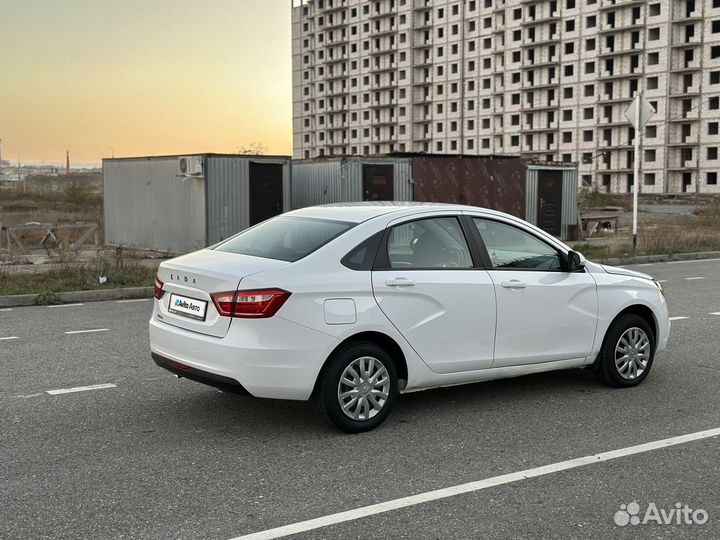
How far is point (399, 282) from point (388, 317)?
0.27 meters

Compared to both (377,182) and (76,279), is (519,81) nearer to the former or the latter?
(377,182)

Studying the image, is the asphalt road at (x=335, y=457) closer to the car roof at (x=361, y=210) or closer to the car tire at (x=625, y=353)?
the car tire at (x=625, y=353)

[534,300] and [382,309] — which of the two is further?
[534,300]

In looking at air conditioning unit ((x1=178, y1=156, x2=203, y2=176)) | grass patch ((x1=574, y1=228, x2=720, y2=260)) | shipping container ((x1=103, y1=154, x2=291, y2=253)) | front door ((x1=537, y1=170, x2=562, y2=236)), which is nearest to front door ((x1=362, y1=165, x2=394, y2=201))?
shipping container ((x1=103, y1=154, x2=291, y2=253))

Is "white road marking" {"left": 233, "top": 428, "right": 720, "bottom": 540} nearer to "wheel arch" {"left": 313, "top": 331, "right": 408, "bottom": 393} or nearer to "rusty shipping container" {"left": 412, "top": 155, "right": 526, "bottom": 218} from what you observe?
"wheel arch" {"left": 313, "top": 331, "right": 408, "bottom": 393}

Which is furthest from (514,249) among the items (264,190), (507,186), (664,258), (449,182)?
(507,186)

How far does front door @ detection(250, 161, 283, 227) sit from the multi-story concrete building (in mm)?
78602

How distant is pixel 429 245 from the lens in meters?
6.18

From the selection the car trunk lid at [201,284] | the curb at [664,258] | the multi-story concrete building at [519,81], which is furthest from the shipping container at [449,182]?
the multi-story concrete building at [519,81]

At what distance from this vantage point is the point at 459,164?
2544cm

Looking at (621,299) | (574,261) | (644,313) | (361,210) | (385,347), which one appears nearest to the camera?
(385,347)

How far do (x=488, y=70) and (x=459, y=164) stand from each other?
95.6 meters

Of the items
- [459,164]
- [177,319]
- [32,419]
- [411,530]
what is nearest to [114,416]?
[32,419]

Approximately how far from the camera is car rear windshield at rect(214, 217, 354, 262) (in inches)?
229
